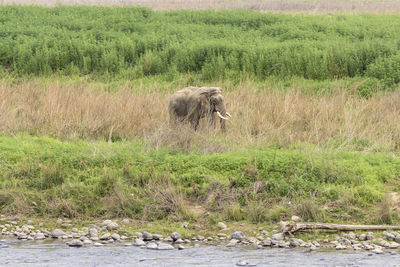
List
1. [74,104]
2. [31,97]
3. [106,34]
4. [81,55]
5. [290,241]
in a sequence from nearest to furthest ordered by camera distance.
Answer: [290,241] < [74,104] < [31,97] < [81,55] < [106,34]

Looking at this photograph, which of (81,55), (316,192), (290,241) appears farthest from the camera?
(81,55)

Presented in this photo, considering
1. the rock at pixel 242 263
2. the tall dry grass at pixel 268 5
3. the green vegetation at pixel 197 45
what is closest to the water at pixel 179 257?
the rock at pixel 242 263

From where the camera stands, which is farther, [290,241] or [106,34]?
[106,34]

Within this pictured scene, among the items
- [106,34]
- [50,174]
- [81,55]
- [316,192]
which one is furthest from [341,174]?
[106,34]

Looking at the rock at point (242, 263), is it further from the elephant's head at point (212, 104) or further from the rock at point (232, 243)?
the elephant's head at point (212, 104)

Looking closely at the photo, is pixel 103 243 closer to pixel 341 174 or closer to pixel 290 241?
pixel 290 241

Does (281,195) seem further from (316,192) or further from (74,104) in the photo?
(74,104)

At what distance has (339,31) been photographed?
24.0m

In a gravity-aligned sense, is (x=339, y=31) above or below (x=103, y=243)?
above

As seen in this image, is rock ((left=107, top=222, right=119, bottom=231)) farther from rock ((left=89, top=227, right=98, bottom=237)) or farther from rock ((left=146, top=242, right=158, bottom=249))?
rock ((left=146, top=242, right=158, bottom=249))

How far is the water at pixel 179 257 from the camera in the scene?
308 inches

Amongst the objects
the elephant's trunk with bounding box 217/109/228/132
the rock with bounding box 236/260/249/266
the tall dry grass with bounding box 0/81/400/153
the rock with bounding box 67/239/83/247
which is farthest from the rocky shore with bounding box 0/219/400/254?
the elephant's trunk with bounding box 217/109/228/132

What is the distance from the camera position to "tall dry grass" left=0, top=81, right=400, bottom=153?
11.3 meters

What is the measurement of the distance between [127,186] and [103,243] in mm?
1292
